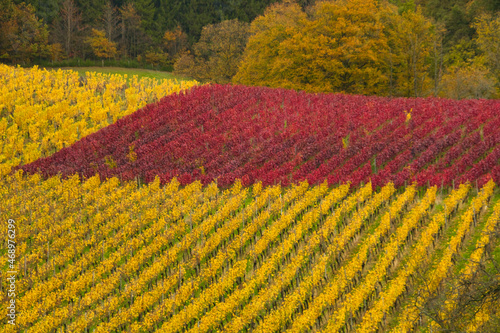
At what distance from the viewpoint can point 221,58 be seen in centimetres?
5550

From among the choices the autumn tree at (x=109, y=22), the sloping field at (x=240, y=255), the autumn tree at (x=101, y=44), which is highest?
the autumn tree at (x=109, y=22)

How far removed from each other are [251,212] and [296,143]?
20.4 ft

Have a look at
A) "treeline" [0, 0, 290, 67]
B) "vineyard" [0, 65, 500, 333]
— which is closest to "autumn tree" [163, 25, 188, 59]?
"treeline" [0, 0, 290, 67]

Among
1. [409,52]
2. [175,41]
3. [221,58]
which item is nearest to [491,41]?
[409,52]

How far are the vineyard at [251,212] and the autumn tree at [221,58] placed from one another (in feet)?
89.9

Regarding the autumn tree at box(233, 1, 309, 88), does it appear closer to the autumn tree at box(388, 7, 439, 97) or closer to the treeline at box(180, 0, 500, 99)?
the treeline at box(180, 0, 500, 99)

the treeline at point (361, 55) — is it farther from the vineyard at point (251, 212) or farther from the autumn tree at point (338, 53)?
the vineyard at point (251, 212)

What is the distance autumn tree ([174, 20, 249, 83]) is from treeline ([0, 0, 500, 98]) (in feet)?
0.44

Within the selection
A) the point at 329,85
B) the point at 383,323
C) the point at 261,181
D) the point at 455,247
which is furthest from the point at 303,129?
the point at 329,85

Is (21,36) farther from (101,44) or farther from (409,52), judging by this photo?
(409,52)

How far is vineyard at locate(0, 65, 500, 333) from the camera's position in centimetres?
1068

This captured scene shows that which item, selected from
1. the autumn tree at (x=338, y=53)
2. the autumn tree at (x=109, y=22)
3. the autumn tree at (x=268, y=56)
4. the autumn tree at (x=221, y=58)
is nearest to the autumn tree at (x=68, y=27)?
the autumn tree at (x=109, y=22)

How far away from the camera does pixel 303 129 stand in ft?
69.8

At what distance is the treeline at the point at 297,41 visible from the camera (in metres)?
37.6
